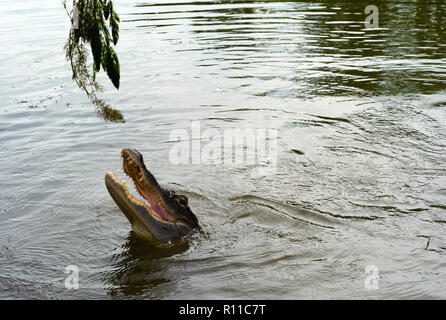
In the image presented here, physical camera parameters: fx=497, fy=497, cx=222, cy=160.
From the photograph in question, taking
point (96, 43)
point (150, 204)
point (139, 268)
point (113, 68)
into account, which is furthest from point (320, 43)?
point (139, 268)

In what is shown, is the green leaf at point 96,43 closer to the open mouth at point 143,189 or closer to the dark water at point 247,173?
the open mouth at point 143,189

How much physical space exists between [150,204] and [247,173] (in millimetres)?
2171

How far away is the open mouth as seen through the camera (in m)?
4.60

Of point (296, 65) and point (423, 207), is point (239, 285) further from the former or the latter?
point (296, 65)

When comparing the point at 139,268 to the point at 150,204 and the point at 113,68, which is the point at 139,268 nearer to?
the point at 150,204

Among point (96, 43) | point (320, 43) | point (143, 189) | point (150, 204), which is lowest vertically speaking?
point (150, 204)

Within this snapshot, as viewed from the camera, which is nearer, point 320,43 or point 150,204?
point 150,204

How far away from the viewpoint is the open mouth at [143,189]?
4597 mm

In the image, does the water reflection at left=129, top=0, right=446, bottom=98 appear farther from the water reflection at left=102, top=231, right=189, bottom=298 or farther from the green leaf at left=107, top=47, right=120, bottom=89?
the water reflection at left=102, top=231, right=189, bottom=298

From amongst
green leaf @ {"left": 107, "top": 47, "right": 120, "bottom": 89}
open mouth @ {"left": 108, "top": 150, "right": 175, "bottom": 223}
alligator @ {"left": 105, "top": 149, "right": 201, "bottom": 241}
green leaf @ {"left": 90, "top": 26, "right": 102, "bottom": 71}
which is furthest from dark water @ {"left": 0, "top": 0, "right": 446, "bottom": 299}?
green leaf @ {"left": 90, "top": 26, "right": 102, "bottom": 71}

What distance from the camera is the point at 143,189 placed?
15.9 feet

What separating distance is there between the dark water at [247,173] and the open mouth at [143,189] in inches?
14.8

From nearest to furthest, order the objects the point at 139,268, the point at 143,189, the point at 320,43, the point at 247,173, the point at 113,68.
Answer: the point at 139,268 < the point at 143,189 < the point at 113,68 < the point at 247,173 < the point at 320,43

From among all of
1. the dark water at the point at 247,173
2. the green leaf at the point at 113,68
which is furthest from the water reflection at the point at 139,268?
the green leaf at the point at 113,68
